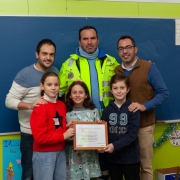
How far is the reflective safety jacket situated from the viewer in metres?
2.54

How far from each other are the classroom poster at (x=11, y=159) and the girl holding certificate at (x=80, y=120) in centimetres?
68

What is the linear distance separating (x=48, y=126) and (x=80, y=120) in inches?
11.4

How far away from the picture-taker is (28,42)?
273 centimetres

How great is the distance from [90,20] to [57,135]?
1.34m

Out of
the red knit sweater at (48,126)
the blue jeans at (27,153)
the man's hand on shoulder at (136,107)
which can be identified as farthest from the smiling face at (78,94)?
the blue jeans at (27,153)

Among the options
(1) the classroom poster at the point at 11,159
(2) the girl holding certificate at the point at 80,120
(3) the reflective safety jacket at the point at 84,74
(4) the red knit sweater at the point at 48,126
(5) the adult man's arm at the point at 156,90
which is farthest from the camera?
(1) the classroom poster at the point at 11,159

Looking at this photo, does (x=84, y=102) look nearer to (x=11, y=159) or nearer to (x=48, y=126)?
(x=48, y=126)

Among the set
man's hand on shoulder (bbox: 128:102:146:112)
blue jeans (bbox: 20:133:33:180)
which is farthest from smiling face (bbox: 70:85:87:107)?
blue jeans (bbox: 20:133:33:180)

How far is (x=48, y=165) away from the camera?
7.09ft

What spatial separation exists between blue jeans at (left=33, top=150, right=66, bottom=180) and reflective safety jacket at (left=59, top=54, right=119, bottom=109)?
619 millimetres

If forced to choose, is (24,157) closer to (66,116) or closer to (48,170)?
(48,170)

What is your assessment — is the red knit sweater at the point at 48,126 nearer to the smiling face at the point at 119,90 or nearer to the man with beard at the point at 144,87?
the smiling face at the point at 119,90

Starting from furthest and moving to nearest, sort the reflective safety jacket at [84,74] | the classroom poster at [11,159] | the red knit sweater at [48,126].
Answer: the classroom poster at [11,159] → the reflective safety jacket at [84,74] → the red knit sweater at [48,126]

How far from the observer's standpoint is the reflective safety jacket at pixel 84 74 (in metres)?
2.54
